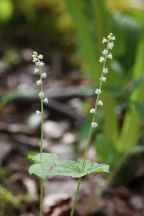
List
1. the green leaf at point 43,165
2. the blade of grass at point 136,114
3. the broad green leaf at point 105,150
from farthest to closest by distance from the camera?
the blade of grass at point 136,114 < the broad green leaf at point 105,150 < the green leaf at point 43,165

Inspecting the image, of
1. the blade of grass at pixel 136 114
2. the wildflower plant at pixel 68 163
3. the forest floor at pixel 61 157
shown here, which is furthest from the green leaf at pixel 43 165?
the blade of grass at pixel 136 114

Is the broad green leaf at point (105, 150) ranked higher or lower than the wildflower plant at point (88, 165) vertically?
lower

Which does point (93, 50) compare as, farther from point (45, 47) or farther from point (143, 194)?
point (45, 47)

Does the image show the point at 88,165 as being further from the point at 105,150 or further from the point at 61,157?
the point at 61,157

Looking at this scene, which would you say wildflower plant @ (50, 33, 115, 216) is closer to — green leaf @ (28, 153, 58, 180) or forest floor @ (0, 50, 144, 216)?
green leaf @ (28, 153, 58, 180)

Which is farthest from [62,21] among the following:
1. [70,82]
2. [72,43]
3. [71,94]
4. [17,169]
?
[17,169]

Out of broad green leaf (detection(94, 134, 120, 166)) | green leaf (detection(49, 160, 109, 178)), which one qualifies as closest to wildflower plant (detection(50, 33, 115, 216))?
green leaf (detection(49, 160, 109, 178))

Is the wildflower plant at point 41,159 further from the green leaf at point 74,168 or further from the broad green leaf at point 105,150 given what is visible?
the broad green leaf at point 105,150

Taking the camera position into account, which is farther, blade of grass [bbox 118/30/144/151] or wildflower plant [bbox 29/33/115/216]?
blade of grass [bbox 118/30/144/151]
